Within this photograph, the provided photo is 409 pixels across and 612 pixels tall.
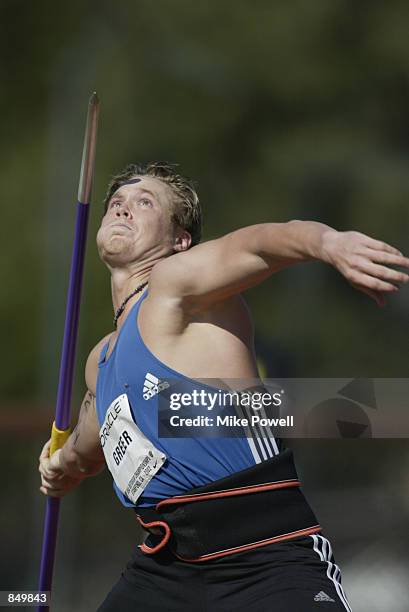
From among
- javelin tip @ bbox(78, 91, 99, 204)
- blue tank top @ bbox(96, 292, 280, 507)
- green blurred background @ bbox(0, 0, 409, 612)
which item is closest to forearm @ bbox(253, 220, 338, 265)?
blue tank top @ bbox(96, 292, 280, 507)

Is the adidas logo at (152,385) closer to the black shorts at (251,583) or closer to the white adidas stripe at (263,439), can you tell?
the white adidas stripe at (263,439)

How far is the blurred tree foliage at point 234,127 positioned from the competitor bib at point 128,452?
558 cm

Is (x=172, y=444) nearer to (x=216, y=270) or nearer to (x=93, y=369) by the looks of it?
(x=216, y=270)

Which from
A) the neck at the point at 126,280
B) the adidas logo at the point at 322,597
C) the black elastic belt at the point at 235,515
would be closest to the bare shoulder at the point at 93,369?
the neck at the point at 126,280

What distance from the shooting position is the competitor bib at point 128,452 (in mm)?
2686

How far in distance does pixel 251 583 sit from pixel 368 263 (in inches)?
37.4

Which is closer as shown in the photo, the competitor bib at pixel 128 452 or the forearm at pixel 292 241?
the forearm at pixel 292 241

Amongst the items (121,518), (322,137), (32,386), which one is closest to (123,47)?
(322,137)

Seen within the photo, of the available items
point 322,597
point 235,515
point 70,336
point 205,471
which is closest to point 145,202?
point 70,336

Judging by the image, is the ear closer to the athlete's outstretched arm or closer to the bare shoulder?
the bare shoulder

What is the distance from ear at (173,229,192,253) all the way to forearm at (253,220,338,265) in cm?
77

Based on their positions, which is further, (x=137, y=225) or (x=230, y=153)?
(x=230, y=153)

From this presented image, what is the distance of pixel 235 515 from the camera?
2.63 meters

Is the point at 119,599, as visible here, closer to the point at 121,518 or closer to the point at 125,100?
the point at 121,518
